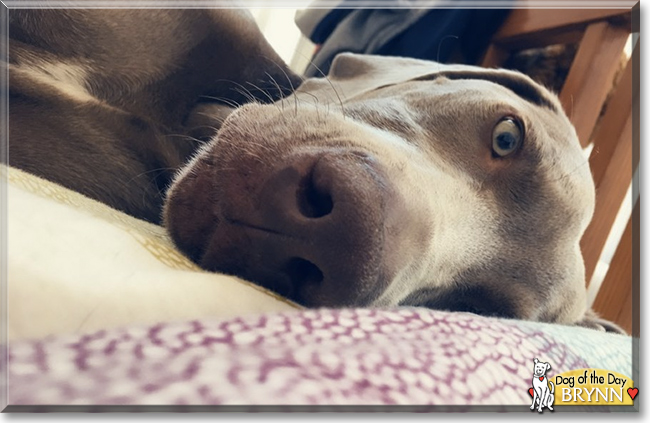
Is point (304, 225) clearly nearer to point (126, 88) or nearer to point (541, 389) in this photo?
point (541, 389)

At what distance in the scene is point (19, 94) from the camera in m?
1.16

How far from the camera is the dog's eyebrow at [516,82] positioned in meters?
1.42

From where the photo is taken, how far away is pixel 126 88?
138 centimetres

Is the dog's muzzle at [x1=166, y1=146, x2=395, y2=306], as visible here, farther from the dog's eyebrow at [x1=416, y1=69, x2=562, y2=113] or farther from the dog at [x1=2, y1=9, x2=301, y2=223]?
the dog's eyebrow at [x1=416, y1=69, x2=562, y2=113]

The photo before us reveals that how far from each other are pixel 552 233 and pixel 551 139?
0.22 metres

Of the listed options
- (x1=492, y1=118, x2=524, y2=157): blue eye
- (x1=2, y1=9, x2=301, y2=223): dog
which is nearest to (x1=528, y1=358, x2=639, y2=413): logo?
(x1=492, y1=118, x2=524, y2=157): blue eye

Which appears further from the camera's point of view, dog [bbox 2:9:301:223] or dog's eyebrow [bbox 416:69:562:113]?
dog's eyebrow [bbox 416:69:562:113]

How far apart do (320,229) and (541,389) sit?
0.32m

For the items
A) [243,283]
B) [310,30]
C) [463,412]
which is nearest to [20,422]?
[243,283]

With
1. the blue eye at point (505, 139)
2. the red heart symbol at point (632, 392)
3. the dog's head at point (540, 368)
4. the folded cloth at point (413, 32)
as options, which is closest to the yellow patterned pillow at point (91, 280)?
the dog's head at point (540, 368)

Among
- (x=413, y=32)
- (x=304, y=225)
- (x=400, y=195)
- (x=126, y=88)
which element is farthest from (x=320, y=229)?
(x=413, y=32)

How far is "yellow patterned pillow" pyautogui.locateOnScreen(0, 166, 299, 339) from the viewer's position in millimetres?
553

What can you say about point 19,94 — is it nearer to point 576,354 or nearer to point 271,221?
point 271,221

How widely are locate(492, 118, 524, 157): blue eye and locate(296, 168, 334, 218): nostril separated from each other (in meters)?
0.61
